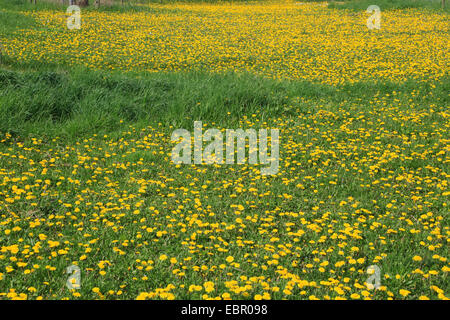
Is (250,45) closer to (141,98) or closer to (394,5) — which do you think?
(141,98)

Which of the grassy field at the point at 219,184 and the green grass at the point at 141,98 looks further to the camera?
the green grass at the point at 141,98

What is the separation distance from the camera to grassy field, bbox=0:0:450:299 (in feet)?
13.2

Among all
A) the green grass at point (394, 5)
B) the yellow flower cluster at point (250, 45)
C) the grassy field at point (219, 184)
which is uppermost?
the green grass at point (394, 5)

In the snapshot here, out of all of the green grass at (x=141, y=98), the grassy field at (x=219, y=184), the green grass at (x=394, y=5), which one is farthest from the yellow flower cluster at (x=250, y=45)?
the green grass at (x=394, y=5)

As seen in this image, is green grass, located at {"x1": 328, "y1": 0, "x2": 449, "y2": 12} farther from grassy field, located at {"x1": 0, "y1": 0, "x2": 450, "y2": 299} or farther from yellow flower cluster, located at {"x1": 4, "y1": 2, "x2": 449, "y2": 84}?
grassy field, located at {"x1": 0, "y1": 0, "x2": 450, "y2": 299}

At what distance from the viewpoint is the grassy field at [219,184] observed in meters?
4.02

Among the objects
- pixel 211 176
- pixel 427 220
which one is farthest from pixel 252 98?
pixel 427 220

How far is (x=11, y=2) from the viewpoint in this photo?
22750 mm

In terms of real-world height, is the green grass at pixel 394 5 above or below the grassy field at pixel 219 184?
above

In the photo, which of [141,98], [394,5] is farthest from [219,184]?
[394,5]

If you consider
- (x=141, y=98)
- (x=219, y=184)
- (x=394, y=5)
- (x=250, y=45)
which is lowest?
(x=219, y=184)

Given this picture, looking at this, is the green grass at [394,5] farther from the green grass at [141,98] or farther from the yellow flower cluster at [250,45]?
the green grass at [141,98]

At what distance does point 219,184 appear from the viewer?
19.8 ft

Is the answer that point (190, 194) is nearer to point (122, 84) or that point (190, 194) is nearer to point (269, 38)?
point (122, 84)
